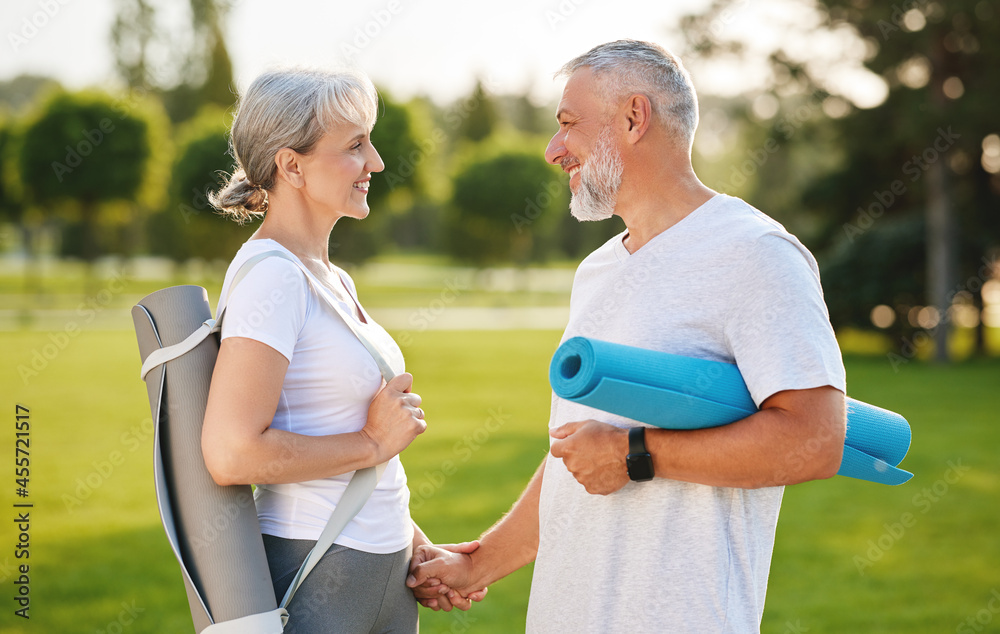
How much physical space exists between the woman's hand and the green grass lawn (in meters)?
3.08

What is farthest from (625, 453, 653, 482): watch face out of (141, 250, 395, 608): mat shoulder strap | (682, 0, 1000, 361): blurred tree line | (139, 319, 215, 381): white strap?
(682, 0, 1000, 361): blurred tree line

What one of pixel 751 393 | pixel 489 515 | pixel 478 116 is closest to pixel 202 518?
pixel 751 393

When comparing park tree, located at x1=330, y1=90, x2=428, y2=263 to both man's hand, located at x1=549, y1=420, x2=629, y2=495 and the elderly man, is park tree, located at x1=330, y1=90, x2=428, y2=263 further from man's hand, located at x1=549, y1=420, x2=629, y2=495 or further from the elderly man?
man's hand, located at x1=549, y1=420, x2=629, y2=495

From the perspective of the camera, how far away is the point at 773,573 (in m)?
5.88

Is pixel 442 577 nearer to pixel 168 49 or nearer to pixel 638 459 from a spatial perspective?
pixel 638 459

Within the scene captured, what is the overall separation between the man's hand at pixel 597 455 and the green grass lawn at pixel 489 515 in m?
3.16

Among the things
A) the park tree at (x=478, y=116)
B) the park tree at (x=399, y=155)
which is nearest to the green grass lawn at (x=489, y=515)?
the park tree at (x=399, y=155)

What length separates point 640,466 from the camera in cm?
184

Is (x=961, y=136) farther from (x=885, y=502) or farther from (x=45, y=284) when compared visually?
(x=45, y=284)

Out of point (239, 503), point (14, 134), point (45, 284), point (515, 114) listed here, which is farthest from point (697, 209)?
point (515, 114)

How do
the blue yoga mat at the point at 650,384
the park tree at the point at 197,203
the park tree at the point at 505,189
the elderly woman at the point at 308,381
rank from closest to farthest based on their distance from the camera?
the blue yoga mat at the point at 650,384 < the elderly woman at the point at 308,381 < the park tree at the point at 197,203 < the park tree at the point at 505,189

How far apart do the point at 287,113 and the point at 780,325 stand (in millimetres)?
1217

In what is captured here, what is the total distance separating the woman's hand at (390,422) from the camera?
6.63 feet

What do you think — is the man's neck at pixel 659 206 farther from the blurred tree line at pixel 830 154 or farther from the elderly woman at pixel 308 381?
the blurred tree line at pixel 830 154
